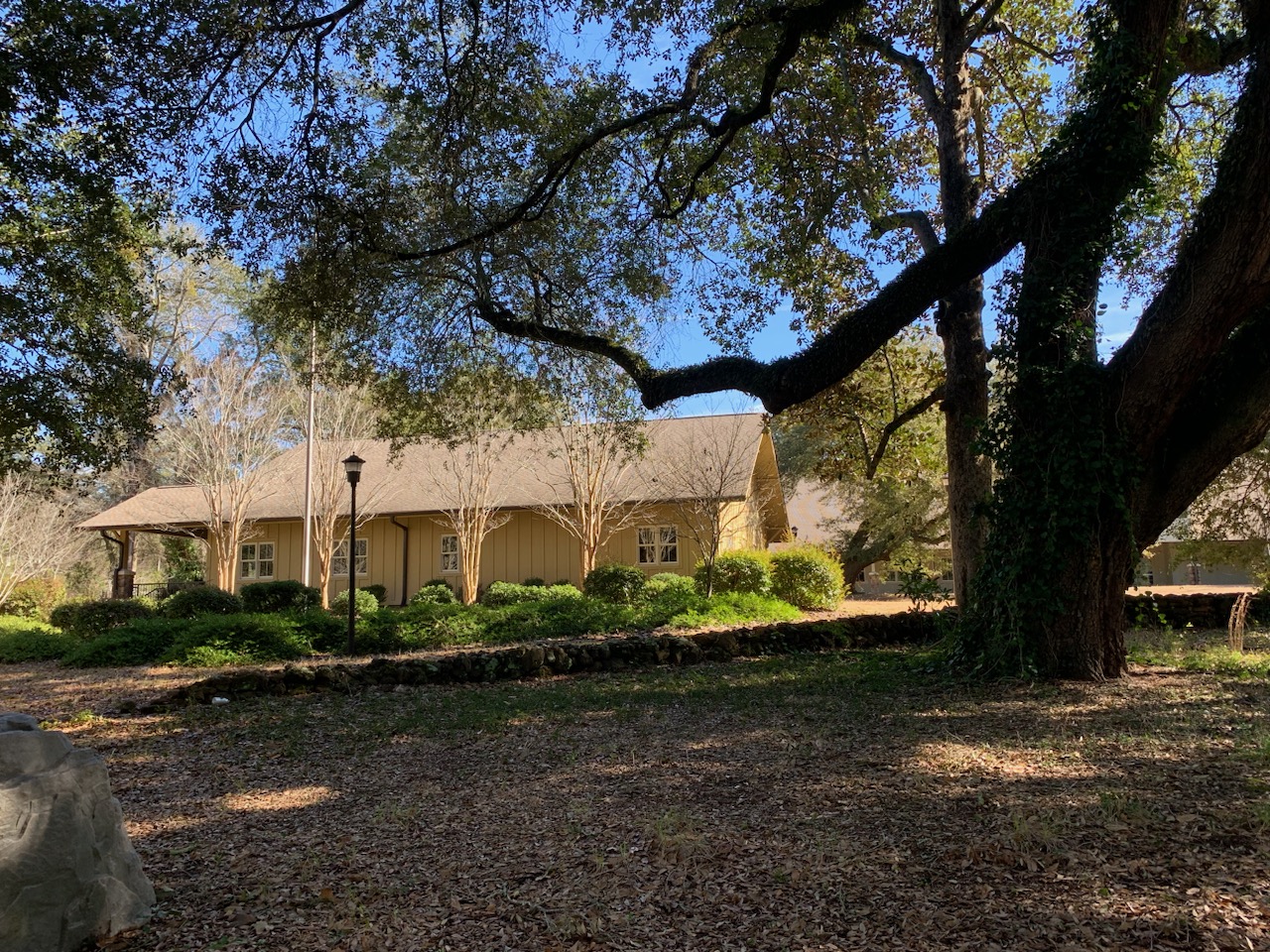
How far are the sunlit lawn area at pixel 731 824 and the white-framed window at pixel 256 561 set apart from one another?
17128mm

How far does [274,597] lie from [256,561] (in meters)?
7.99

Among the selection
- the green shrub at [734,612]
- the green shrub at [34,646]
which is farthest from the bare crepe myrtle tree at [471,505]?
the green shrub at [34,646]

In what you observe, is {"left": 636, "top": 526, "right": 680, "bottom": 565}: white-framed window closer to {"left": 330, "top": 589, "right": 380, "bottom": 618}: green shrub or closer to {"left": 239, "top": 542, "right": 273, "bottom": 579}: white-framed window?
{"left": 330, "top": 589, "right": 380, "bottom": 618}: green shrub

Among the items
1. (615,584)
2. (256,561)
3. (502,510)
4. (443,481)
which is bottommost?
(615,584)

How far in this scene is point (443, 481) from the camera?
21.1 metres

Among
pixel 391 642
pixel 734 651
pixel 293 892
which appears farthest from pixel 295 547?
pixel 293 892

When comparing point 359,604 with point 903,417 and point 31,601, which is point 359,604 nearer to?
point 31,601

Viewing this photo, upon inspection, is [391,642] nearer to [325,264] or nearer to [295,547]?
[325,264]

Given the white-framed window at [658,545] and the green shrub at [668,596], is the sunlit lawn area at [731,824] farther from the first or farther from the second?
the white-framed window at [658,545]

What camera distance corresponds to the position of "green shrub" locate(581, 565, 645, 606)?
57.0 ft

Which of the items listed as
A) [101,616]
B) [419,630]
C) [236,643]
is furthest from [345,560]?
[236,643]

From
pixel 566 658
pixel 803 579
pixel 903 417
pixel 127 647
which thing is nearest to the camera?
pixel 566 658

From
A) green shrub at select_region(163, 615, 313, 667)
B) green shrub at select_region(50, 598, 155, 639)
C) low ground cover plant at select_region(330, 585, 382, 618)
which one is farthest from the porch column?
green shrub at select_region(163, 615, 313, 667)

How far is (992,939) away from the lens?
296cm
